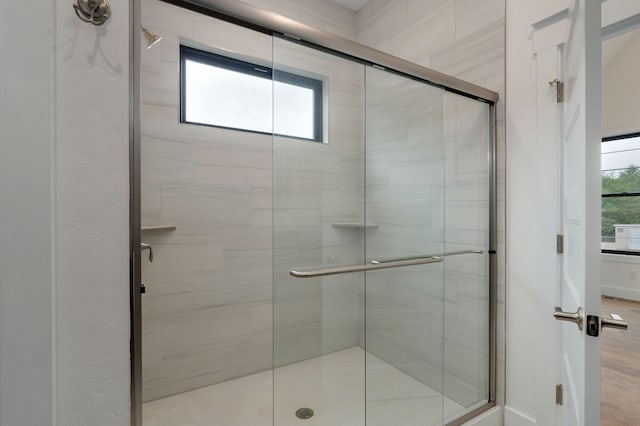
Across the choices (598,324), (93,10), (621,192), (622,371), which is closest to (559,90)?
(621,192)

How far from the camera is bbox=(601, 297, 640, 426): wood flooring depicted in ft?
3.79

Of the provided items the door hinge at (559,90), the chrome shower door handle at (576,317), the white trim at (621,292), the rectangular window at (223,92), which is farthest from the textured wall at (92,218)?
the door hinge at (559,90)

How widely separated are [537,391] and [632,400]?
342 millimetres

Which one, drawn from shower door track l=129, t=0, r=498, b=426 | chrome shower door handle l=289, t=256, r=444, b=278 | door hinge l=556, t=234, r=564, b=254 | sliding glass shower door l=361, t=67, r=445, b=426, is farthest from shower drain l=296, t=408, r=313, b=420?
door hinge l=556, t=234, r=564, b=254

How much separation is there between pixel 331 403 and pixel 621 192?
1.39 metres

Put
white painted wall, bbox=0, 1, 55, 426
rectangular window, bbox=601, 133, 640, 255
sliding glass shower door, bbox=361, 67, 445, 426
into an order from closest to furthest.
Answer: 1. white painted wall, bbox=0, 1, 55, 426
2. rectangular window, bbox=601, 133, 640, 255
3. sliding glass shower door, bbox=361, 67, 445, 426

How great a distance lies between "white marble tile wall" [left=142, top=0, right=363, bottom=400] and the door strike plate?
764 millimetres

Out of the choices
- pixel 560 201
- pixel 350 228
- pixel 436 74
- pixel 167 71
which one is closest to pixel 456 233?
pixel 560 201

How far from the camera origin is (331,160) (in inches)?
48.6

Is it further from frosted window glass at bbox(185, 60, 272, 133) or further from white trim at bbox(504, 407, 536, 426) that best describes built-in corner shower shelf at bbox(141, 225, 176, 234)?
white trim at bbox(504, 407, 536, 426)

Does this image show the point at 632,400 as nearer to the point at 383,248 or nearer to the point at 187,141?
the point at 383,248

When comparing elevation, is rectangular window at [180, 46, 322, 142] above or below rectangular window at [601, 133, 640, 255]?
above

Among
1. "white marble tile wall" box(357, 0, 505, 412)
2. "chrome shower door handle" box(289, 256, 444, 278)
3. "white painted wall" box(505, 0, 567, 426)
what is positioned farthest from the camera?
"white marble tile wall" box(357, 0, 505, 412)

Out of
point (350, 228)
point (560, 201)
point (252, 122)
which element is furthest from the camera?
point (252, 122)
